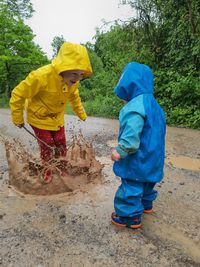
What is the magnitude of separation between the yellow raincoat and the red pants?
0.08 metres

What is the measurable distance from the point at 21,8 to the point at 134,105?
23784mm

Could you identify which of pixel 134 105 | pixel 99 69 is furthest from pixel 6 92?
pixel 134 105

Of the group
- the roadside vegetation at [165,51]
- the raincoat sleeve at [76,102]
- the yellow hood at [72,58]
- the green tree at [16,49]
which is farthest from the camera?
the green tree at [16,49]

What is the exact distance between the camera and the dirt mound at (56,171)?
3.94m

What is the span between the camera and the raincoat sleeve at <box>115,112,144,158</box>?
108 inches

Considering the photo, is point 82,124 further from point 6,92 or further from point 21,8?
point 21,8

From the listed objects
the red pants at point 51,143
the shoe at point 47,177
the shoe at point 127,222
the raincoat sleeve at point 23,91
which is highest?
the raincoat sleeve at point 23,91

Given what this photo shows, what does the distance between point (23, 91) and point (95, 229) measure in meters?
1.59

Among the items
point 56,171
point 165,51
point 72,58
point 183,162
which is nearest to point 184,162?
point 183,162

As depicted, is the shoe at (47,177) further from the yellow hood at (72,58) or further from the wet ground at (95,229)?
the yellow hood at (72,58)

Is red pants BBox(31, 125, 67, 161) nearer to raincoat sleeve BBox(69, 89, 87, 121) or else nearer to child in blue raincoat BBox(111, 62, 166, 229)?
raincoat sleeve BBox(69, 89, 87, 121)

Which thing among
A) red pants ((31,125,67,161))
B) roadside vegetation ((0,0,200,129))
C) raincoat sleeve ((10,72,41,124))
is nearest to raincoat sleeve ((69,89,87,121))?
red pants ((31,125,67,161))

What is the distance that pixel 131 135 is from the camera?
9.00 feet

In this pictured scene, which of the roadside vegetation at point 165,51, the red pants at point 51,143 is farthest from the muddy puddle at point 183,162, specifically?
the roadside vegetation at point 165,51
